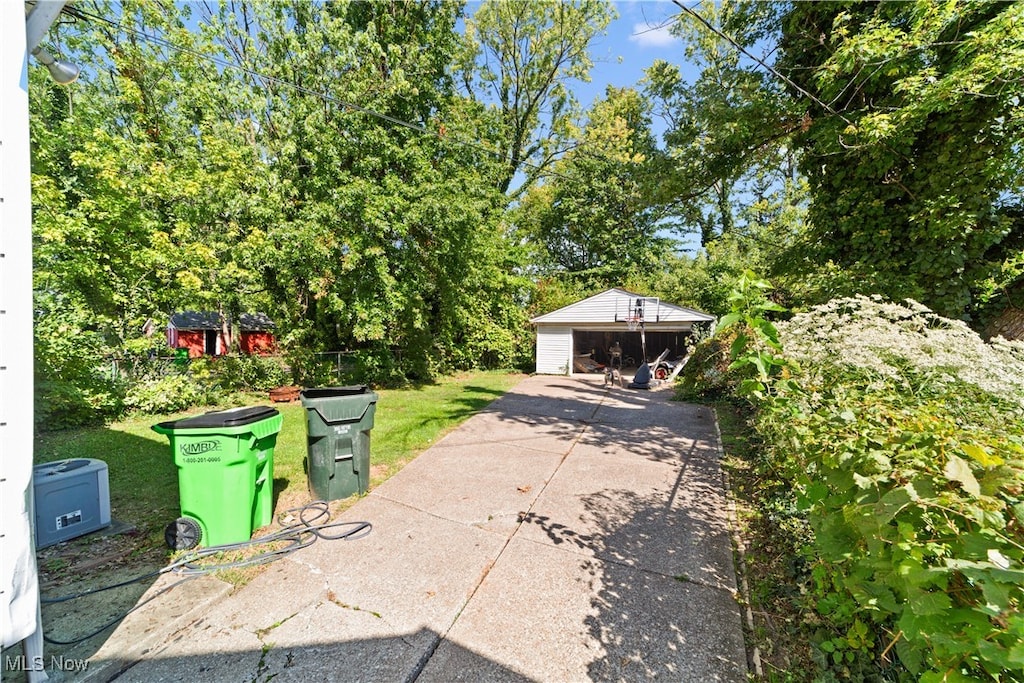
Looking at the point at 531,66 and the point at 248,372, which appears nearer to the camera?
the point at 248,372

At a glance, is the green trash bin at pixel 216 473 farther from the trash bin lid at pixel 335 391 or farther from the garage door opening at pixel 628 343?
the garage door opening at pixel 628 343

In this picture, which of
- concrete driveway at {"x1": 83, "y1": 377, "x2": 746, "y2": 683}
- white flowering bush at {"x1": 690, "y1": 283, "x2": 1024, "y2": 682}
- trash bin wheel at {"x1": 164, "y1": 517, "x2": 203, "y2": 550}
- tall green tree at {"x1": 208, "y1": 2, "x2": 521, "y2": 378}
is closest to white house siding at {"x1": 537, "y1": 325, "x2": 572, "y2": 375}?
tall green tree at {"x1": 208, "y1": 2, "x2": 521, "y2": 378}

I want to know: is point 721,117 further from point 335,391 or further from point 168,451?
point 168,451

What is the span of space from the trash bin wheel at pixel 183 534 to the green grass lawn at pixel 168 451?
19 cm

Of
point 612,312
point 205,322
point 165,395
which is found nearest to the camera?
point 165,395

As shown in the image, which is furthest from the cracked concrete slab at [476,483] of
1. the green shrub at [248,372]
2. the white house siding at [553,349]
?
the white house siding at [553,349]

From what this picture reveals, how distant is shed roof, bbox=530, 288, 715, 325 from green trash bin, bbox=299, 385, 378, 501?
12.6m

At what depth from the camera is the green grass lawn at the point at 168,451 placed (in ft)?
12.9

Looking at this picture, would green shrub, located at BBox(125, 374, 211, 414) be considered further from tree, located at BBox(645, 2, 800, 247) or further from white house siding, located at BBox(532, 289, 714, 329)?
white house siding, located at BBox(532, 289, 714, 329)

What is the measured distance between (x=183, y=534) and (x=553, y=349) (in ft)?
47.0

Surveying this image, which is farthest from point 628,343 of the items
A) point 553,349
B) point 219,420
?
point 219,420

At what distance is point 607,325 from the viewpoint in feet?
51.6

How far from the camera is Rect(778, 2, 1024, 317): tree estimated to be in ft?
14.5

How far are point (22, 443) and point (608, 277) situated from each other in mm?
23177
